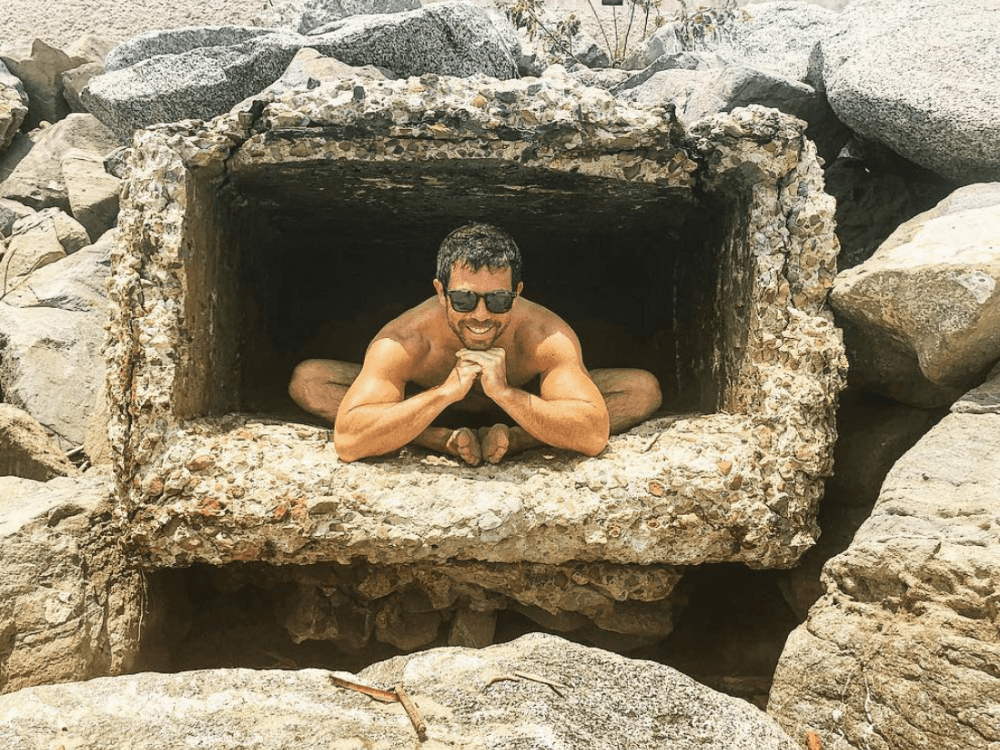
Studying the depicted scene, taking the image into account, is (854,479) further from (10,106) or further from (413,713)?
(10,106)

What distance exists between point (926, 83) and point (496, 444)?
78.3 inches

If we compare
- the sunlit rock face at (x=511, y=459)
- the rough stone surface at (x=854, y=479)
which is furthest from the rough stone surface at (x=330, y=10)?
the rough stone surface at (x=854, y=479)

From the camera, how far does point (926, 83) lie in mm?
3574

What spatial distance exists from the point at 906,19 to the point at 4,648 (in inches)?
145

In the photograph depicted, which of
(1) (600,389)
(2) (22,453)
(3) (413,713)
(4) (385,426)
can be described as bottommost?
(3) (413,713)

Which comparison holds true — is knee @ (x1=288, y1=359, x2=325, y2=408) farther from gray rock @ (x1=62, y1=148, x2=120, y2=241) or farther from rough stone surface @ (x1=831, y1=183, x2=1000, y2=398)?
gray rock @ (x1=62, y1=148, x2=120, y2=241)

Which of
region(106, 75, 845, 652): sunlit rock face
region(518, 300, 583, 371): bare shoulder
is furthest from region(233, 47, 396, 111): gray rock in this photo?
region(518, 300, 583, 371): bare shoulder

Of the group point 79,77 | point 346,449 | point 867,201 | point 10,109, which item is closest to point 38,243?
point 10,109

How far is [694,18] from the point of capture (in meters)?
4.83

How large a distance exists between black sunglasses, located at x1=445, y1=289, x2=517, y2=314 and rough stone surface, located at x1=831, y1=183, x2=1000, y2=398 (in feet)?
3.37

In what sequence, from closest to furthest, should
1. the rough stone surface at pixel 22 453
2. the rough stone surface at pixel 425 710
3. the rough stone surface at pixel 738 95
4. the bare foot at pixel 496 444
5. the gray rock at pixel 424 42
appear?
the rough stone surface at pixel 425 710 < the bare foot at pixel 496 444 < the rough stone surface at pixel 22 453 < the rough stone surface at pixel 738 95 < the gray rock at pixel 424 42

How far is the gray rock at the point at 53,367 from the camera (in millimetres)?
4035

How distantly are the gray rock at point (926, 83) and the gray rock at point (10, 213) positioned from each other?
3.70 metres

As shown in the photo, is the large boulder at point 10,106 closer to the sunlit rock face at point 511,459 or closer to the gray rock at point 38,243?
the gray rock at point 38,243
